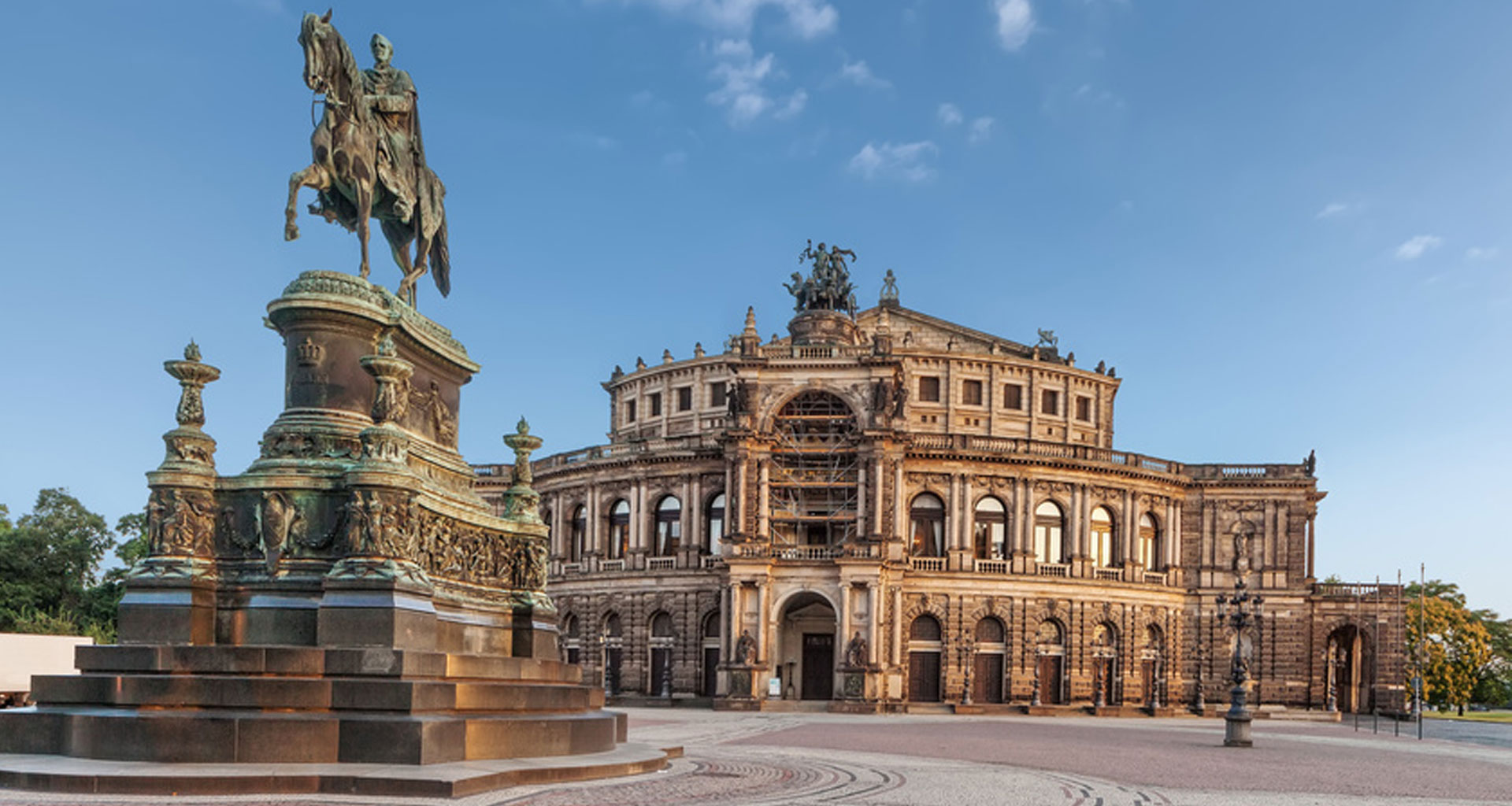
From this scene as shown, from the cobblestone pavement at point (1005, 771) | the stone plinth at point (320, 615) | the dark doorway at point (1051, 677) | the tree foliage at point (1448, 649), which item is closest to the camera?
the stone plinth at point (320, 615)

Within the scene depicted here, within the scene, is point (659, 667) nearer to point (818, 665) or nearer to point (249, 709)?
point (818, 665)

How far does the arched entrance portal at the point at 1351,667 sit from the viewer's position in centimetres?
7250

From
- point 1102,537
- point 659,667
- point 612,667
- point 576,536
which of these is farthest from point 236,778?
point 1102,537

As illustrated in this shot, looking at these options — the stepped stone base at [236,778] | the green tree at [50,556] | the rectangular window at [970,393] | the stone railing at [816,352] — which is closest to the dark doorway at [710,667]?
the stone railing at [816,352]

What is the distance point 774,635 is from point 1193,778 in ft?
125

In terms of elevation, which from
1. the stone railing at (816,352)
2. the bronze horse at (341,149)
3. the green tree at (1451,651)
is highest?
the stone railing at (816,352)

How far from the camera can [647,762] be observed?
1819 centimetres

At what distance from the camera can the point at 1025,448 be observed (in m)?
65.9

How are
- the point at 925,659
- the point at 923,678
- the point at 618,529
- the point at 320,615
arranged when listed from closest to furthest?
the point at 320,615, the point at 923,678, the point at 925,659, the point at 618,529

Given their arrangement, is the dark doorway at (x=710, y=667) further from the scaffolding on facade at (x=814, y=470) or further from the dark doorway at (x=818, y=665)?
the scaffolding on facade at (x=814, y=470)

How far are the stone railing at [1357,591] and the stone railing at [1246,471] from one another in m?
5.82

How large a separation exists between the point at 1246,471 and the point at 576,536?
34.6m

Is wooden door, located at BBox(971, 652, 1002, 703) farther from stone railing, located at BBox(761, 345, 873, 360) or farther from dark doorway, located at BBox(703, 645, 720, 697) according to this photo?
stone railing, located at BBox(761, 345, 873, 360)

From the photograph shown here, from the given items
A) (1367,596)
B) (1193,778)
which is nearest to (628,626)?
(1367,596)
